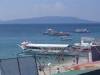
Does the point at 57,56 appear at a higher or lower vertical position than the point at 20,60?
lower

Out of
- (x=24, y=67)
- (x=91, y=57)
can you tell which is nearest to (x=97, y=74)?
(x=24, y=67)

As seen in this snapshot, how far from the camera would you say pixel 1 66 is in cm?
996

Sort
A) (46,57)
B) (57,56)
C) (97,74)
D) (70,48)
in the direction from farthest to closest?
(70,48) < (46,57) < (57,56) < (97,74)

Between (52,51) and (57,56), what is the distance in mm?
6692

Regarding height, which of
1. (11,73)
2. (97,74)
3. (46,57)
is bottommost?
(46,57)

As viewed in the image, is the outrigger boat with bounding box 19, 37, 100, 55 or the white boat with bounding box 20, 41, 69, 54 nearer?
the outrigger boat with bounding box 19, 37, 100, 55

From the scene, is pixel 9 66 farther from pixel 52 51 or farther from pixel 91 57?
pixel 52 51

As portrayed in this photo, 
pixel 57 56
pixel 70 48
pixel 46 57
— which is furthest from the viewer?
pixel 70 48

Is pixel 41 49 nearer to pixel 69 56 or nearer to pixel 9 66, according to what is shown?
pixel 69 56

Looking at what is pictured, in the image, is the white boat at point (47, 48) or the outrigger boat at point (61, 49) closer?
the outrigger boat at point (61, 49)

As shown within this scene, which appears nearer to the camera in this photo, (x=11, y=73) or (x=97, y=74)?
(x=11, y=73)

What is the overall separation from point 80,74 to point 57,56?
33607mm

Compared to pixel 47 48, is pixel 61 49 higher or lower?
higher

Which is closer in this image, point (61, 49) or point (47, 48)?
point (61, 49)
